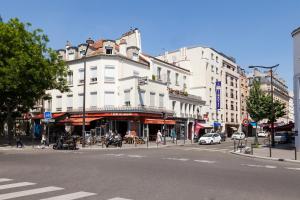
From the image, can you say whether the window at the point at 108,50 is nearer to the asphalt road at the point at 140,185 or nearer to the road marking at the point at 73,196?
the asphalt road at the point at 140,185

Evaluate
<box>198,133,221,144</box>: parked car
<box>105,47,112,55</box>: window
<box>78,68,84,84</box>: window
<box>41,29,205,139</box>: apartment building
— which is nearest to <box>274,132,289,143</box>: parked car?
<box>198,133,221,144</box>: parked car

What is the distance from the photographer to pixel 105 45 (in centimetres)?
4288

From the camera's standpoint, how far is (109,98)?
1668 inches

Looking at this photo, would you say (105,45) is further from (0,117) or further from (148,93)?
(0,117)

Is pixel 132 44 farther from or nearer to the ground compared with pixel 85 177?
farther from the ground

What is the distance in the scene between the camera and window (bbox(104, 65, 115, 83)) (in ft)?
139

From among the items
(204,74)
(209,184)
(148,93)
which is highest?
(204,74)

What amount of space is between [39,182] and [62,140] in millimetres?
19421

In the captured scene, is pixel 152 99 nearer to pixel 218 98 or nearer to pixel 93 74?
pixel 93 74

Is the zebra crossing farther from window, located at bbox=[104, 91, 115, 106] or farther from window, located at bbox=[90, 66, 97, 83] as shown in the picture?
window, located at bbox=[90, 66, 97, 83]

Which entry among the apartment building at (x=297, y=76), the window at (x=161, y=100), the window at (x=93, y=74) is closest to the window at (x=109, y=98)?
the window at (x=93, y=74)

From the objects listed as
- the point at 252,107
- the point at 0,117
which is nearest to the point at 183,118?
the point at 252,107

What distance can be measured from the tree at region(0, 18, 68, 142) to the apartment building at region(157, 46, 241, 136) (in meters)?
26.6

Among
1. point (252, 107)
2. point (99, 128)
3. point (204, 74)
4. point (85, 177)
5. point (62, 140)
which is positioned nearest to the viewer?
point (85, 177)
